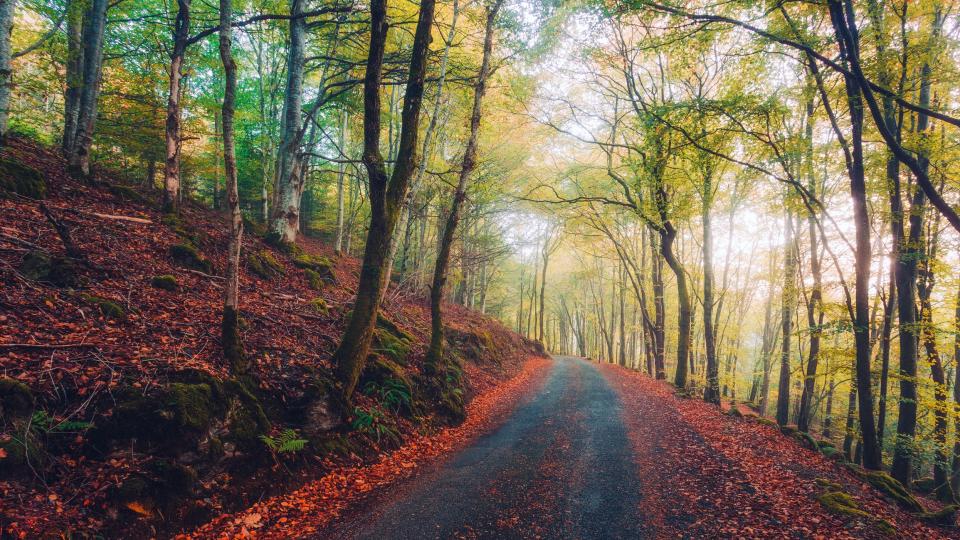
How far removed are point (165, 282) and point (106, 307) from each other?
1521mm

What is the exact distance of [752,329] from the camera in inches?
1512

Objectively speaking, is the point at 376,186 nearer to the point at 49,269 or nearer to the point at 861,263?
the point at 49,269

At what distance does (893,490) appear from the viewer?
640cm

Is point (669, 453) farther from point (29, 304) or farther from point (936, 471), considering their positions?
point (936, 471)

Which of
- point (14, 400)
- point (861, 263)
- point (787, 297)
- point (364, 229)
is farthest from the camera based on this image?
point (787, 297)

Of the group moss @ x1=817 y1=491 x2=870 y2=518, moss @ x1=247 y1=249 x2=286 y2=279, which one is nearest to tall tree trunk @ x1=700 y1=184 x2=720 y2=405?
moss @ x1=817 y1=491 x2=870 y2=518

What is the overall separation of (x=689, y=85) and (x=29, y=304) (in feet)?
58.1

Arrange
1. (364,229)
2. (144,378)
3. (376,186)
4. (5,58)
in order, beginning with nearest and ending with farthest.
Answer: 1. (144,378)
2. (376,186)
3. (5,58)
4. (364,229)

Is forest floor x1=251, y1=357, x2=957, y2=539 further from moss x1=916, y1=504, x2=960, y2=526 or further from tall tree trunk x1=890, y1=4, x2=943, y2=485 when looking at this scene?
tall tree trunk x1=890, y1=4, x2=943, y2=485

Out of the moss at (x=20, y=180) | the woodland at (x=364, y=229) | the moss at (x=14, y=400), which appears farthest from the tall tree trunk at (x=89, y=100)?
the moss at (x=14, y=400)

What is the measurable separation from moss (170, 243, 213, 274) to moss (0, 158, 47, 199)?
88.6 inches

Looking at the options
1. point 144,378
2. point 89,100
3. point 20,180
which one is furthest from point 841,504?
point 89,100

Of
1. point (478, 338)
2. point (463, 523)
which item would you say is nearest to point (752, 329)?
point (478, 338)

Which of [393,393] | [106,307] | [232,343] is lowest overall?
[393,393]
